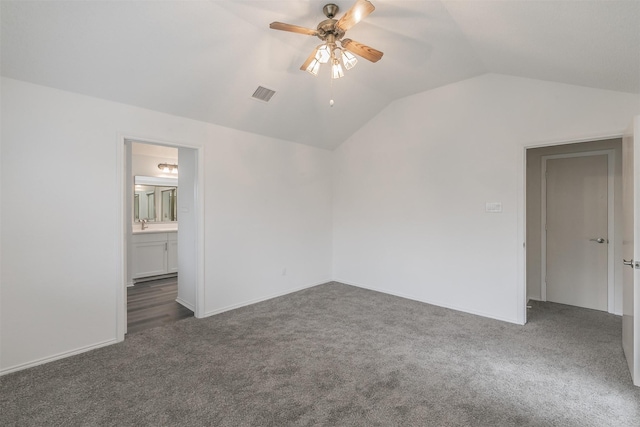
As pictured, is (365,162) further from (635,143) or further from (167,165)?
(167,165)

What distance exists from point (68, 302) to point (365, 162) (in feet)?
13.8

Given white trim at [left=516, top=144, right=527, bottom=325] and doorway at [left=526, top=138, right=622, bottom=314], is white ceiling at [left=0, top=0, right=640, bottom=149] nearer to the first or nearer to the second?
white trim at [left=516, top=144, right=527, bottom=325]

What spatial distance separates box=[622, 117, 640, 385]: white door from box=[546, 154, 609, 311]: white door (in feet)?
5.30

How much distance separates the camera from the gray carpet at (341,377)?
1.93m

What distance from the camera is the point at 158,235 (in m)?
5.65

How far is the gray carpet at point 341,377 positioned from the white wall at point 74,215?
323 millimetres

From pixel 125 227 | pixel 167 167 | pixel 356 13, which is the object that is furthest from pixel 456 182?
pixel 167 167

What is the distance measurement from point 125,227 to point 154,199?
344 cm

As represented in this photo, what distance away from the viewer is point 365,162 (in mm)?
4969

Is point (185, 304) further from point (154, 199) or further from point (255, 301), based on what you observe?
point (154, 199)

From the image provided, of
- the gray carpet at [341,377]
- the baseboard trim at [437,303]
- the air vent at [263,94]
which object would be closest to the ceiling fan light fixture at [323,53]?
the air vent at [263,94]

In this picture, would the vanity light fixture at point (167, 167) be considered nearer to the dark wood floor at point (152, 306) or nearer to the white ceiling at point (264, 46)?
the dark wood floor at point (152, 306)

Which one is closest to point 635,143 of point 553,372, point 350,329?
point 553,372

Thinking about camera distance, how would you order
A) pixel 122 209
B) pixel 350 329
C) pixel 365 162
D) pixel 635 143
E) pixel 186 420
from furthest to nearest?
pixel 365 162 → pixel 350 329 → pixel 122 209 → pixel 635 143 → pixel 186 420
